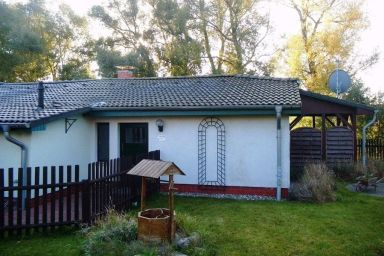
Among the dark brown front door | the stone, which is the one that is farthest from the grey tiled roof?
the stone

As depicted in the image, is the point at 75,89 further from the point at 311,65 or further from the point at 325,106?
the point at 311,65

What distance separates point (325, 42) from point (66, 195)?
71.9ft

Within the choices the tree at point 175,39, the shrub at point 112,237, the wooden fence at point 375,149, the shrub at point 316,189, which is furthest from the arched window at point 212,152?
the tree at point 175,39

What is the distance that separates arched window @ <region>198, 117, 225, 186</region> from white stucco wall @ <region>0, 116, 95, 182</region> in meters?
3.87

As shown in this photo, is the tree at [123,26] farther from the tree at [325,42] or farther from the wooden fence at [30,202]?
the wooden fence at [30,202]

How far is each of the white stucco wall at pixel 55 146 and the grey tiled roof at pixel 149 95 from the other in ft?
1.73

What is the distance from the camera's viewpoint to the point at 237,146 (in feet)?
37.0

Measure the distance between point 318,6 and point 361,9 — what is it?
2794 millimetres

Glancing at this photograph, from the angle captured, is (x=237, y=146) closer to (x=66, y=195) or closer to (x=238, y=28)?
(x=66, y=195)

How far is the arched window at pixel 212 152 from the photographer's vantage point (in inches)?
448

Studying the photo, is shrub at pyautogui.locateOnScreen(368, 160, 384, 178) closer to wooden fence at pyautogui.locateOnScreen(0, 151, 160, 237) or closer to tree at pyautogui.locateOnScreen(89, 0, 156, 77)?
wooden fence at pyautogui.locateOnScreen(0, 151, 160, 237)


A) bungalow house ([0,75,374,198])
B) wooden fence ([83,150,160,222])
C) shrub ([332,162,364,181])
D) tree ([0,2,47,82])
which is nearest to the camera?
wooden fence ([83,150,160,222])

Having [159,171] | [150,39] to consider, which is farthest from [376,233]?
[150,39]

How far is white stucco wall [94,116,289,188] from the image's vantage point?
433 inches
